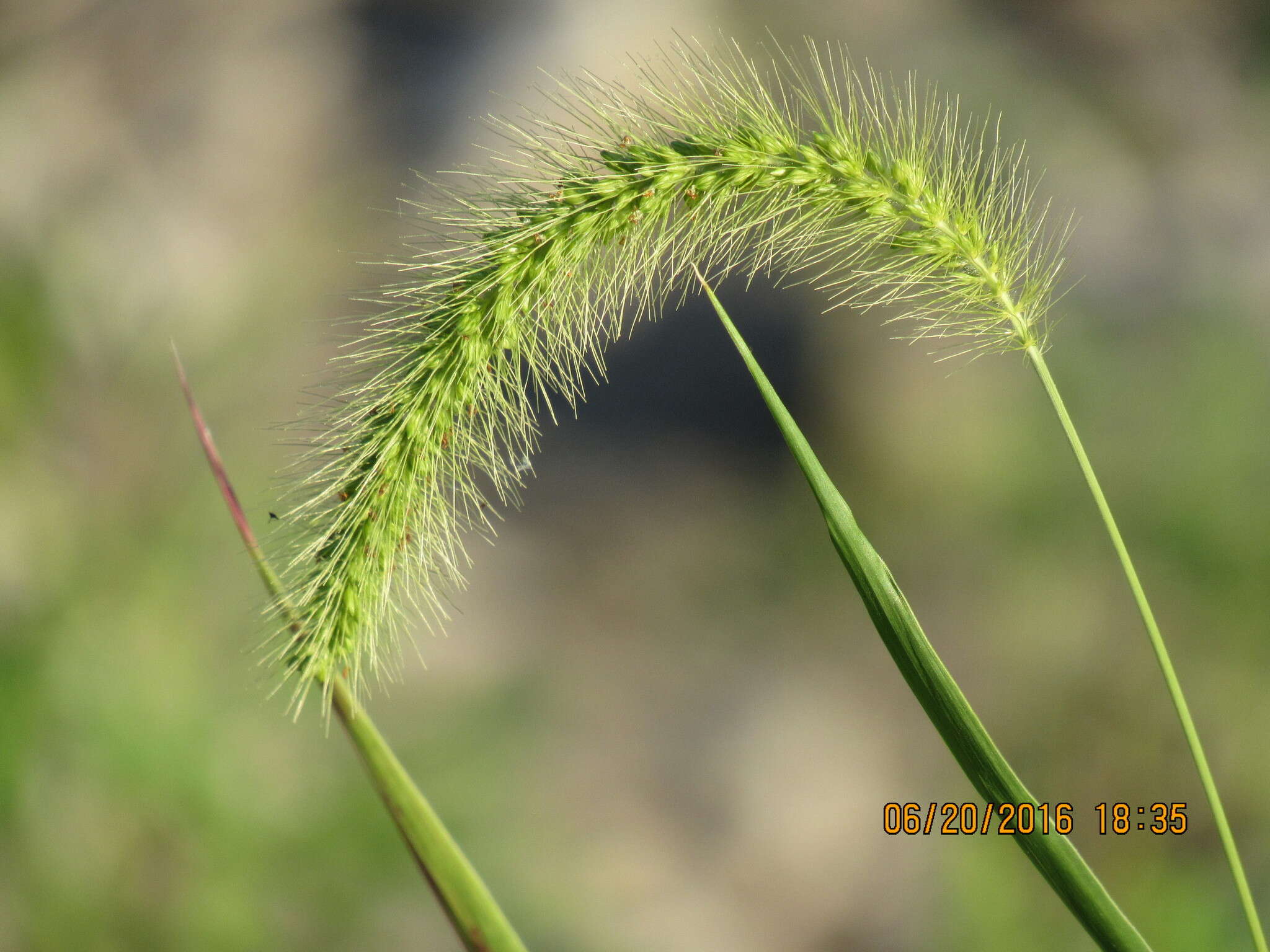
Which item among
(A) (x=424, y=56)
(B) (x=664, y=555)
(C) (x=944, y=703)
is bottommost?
(C) (x=944, y=703)

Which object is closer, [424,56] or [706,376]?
[706,376]

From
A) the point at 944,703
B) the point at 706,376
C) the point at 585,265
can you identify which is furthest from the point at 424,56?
the point at 944,703

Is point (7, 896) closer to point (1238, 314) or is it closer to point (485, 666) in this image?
point (485, 666)

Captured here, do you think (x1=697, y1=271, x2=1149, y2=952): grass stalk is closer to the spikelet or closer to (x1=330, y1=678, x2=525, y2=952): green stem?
the spikelet

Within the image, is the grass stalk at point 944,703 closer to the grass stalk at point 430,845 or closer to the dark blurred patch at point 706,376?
the grass stalk at point 430,845

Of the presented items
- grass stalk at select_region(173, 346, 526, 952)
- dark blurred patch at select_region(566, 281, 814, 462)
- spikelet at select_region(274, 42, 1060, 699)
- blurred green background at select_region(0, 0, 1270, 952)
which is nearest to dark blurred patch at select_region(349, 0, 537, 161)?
blurred green background at select_region(0, 0, 1270, 952)

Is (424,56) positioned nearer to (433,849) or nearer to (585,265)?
(585,265)
